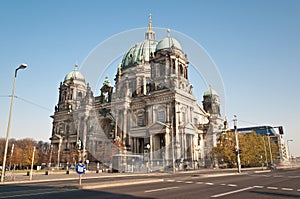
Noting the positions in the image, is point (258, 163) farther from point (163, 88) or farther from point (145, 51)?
point (145, 51)

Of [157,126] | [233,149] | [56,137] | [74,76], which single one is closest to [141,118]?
[157,126]

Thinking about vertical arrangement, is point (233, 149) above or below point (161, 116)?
below

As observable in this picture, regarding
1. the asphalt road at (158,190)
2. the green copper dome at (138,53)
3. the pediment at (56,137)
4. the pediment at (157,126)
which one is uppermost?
the green copper dome at (138,53)

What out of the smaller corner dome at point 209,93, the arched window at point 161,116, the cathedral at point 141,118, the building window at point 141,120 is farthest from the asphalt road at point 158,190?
the smaller corner dome at point 209,93

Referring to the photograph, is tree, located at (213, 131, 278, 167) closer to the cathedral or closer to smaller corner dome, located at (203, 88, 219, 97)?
the cathedral

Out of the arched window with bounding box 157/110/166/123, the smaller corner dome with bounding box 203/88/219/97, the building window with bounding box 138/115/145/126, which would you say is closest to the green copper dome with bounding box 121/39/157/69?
the building window with bounding box 138/115/145/126

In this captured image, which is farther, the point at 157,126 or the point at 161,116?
the point at 161,116

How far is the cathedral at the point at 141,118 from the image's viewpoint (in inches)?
1998

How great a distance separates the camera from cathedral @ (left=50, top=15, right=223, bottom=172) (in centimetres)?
5075

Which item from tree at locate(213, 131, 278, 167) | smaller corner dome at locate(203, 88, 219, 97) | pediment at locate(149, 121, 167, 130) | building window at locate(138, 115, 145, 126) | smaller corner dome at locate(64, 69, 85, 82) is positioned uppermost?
smaller corner dome at locate(64, 69, 85, 82)

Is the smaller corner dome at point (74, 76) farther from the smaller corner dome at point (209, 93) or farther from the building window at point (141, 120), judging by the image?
the smaller corner dome at point (209, 93)

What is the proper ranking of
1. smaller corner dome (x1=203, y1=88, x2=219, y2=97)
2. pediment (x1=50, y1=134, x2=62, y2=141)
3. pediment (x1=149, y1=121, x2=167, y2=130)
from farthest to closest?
smaller corner dome (x1=203, y1=88, x2=219, y2=97) → pediment (x1=50, y1=134, x2=62, y2=141) → pediment (x1=149, y1=121, x2=167, y2=130)

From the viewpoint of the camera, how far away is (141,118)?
59.7 metres

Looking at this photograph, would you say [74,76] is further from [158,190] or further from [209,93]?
[158,190]
